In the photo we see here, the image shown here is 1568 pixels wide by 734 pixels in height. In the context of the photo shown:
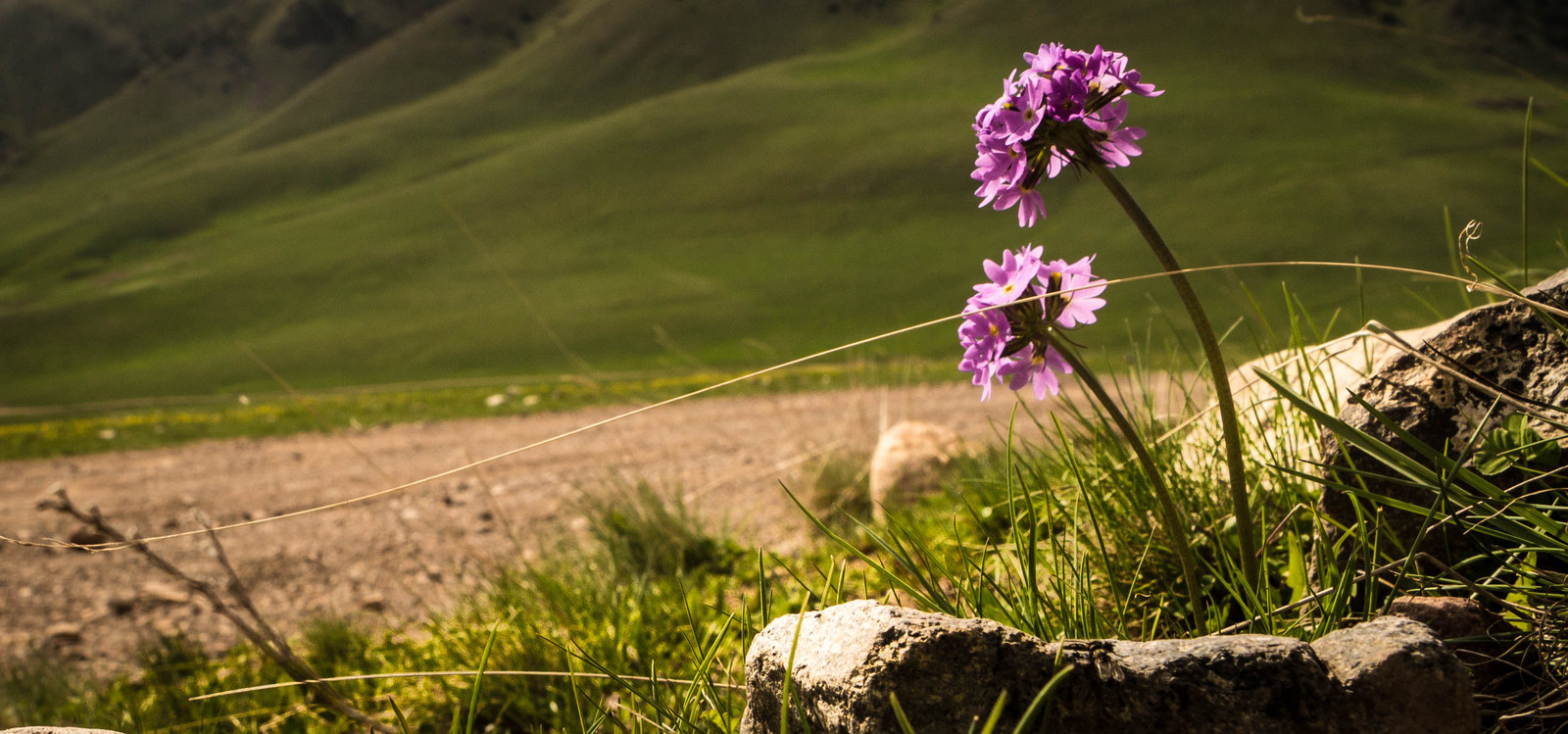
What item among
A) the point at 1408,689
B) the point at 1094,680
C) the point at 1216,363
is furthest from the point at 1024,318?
the point at 1408,689

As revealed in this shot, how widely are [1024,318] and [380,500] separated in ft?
26.8

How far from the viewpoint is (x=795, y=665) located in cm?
136

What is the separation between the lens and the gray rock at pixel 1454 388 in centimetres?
168

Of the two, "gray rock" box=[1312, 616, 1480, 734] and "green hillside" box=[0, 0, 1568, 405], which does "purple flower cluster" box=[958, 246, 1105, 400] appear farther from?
"green hillside" box=[0, 0, 1568, 405]

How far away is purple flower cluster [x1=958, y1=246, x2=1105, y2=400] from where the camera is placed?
4.92 ft

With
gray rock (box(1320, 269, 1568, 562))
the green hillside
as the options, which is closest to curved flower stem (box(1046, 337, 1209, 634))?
gray rock (box(1320, 269, 1568, 562))

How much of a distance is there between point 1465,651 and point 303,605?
6.29 m

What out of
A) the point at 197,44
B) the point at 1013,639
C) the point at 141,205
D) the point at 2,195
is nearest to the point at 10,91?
the point at 197,44

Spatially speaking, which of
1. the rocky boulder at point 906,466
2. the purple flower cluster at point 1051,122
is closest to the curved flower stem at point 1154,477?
the purple flower cluster at point 1051,122

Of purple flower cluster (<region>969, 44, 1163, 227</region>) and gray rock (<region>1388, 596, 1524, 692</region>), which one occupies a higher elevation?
purple flower cluster (<region>969, 44, 1163, 227</region>)

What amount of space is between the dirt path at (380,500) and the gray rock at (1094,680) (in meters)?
1.69

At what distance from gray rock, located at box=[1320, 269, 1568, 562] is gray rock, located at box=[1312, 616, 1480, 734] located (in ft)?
2.06

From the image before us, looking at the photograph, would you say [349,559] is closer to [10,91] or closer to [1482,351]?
[1482,351]

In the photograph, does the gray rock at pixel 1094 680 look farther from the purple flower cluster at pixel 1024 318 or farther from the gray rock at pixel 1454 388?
the gray rock at pixel 1454 388
